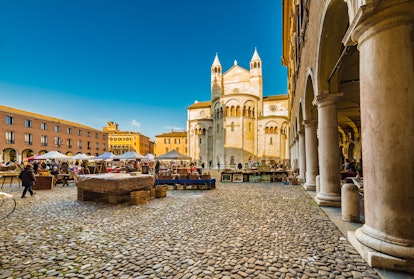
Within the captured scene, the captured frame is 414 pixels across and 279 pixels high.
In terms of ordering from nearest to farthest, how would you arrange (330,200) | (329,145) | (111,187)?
1. (329,145)
2. (330,200)
3. (111,187)

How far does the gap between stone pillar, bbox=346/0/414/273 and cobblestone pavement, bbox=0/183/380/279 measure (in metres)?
0.64

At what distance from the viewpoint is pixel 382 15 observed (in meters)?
3.08

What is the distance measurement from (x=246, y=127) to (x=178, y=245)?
40.6m

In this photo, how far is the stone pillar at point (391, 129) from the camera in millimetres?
2959

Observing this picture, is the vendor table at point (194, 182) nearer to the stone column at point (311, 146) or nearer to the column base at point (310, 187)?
the column base at point (310, 187)

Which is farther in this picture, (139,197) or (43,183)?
(43,183)

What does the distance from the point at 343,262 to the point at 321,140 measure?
4.19 m

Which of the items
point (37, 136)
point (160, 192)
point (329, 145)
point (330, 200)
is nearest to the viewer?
point (329, 145)

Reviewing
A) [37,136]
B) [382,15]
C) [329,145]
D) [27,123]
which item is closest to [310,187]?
[329,145]

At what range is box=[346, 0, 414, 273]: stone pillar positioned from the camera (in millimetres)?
2959

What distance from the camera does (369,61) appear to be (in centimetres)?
329

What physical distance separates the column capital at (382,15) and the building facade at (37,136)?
47.0 m

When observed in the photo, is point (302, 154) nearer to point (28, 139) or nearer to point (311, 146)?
point (311, 146)

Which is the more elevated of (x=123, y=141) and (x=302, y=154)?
(x=123, y=141)
